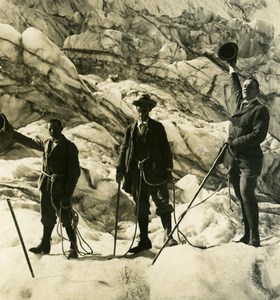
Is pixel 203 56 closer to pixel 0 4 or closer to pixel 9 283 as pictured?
pixel 0 4

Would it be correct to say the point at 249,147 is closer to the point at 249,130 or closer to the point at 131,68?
the point at 249,130

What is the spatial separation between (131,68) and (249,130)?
5080 millimetres

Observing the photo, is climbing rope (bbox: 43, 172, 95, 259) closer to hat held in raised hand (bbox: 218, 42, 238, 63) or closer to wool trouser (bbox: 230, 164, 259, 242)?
wool trouser (bbox: 230, 164, 259, 242)

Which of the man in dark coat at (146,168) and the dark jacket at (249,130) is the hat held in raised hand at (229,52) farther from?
the man in dark coat at (146,168)

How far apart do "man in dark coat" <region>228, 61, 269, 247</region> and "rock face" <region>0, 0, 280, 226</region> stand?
2.37 metres

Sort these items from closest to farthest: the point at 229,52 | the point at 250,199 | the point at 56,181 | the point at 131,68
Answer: the point at 56,181 < the point at 250,199 < the point at 229,52 < the point at 131,68

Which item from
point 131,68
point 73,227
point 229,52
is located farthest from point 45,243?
point 131,68

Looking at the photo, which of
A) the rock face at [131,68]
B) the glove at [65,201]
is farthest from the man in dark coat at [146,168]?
the rock face at [131,68]

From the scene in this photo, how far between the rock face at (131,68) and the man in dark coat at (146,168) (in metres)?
1.63

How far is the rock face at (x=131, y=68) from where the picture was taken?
8.29 metres

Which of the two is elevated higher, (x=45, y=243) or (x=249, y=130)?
(x=249, y=130)

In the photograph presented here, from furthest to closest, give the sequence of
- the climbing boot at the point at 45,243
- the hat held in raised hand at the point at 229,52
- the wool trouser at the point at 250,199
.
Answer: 1. the hat held in raised hand at the point at 229,52
2. the wool trouser at the point at 250,199
3. the climbing boot at the point at 45,243

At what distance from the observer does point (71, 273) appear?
15.9 feet

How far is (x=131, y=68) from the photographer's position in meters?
9.98
